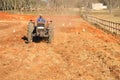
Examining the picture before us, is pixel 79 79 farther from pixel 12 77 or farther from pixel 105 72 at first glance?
pixel 12 77

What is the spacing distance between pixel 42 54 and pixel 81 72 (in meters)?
4.88

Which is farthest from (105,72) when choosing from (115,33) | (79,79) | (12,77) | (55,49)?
(115,33)

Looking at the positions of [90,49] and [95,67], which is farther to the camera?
[90,49]

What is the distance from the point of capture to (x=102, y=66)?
14070 millimetres

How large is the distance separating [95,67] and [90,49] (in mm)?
5461

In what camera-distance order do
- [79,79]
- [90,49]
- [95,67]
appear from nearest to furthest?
[79,79], [95,67], [90,49]

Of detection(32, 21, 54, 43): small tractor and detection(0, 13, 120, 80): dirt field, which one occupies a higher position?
detection(32, 21, 54, 43): small tractor

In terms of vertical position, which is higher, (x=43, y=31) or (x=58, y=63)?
(x=43, y=31)

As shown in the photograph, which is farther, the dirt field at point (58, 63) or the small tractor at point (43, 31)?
the small tractor at point (43, 31)

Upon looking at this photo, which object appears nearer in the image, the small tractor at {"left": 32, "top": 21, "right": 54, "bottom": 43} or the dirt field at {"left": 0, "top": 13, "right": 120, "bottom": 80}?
A: the dirt field at {"left": 0, "top": 13, "right": 120, "bottom": 80}

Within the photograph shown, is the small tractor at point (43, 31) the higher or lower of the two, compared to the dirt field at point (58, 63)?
higher

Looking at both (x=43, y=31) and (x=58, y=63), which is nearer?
(x=58, y=63)

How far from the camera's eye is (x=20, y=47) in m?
20.0

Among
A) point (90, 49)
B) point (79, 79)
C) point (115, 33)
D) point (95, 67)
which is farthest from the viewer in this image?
point (115, 33)
